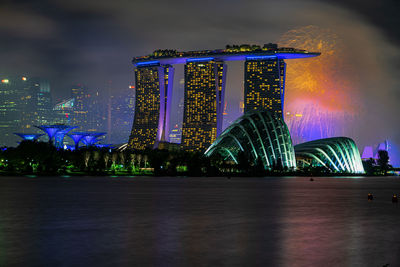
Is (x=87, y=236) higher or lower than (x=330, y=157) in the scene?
lower

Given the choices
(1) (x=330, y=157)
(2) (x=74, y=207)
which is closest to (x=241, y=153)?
(1) (x=330, y=157)

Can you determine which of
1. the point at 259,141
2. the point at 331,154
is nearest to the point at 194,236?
the point at 259,141

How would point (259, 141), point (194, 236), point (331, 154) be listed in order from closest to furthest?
point (194, 236) < point (259, 141) < point (331, 154)

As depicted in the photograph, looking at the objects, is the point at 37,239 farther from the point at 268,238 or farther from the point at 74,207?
the point at 74,207

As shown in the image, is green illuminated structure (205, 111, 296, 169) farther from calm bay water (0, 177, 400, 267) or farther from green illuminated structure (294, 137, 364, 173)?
calm bay water (0, 177, 400, 267)

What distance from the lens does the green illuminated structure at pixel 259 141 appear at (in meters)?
154

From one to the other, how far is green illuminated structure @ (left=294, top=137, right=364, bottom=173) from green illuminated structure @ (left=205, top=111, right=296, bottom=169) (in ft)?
61.8

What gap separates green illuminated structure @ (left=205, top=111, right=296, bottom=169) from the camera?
6068 inches

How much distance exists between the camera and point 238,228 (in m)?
26.9

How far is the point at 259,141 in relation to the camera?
155 metres

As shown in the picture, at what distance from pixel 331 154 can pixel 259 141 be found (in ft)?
112

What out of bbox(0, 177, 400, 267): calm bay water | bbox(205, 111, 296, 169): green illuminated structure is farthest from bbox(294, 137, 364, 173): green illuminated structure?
bbox(0, 177, 400, 267): calm bay water

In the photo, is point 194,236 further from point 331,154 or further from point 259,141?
point 331,154

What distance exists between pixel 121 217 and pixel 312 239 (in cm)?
1224
